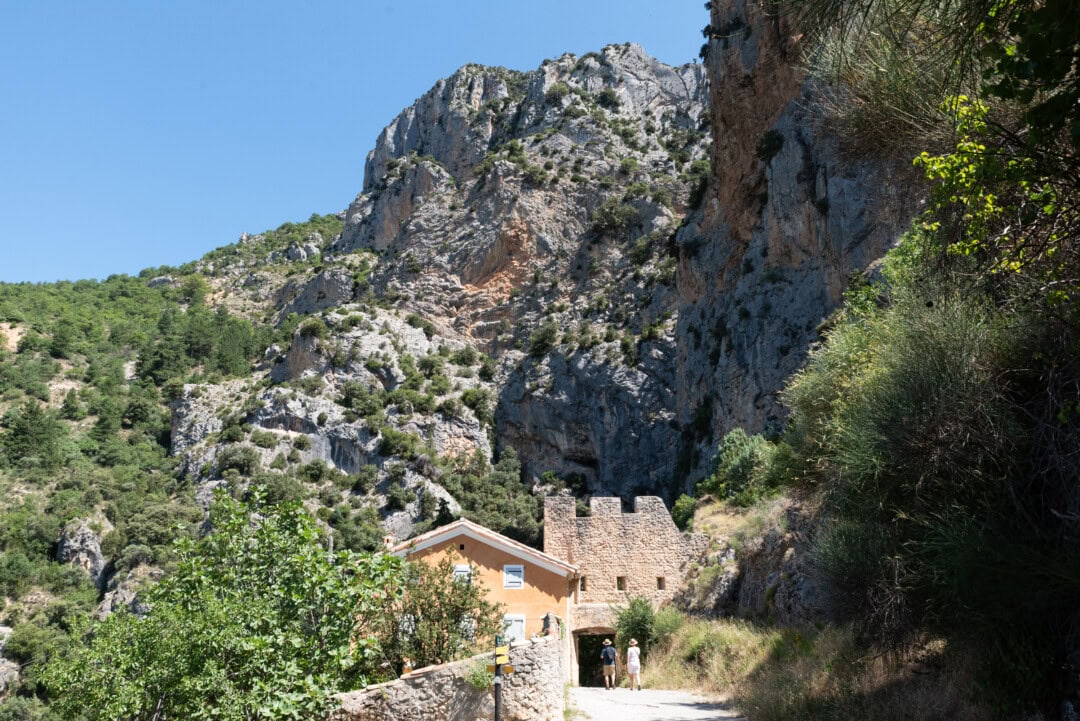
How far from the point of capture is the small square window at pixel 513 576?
67.9 feet

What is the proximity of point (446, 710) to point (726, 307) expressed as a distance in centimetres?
2965

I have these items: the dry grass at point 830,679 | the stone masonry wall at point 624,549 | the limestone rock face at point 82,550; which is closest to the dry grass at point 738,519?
the stone masonry wall at point 624,549

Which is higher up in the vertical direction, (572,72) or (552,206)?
(572,72)

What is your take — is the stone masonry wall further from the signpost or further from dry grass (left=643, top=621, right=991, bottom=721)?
the signpost

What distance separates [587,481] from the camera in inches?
1884

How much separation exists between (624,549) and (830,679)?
14.8 metres

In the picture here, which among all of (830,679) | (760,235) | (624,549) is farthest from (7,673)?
(760,235)

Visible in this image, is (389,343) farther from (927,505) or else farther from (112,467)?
(927,505)

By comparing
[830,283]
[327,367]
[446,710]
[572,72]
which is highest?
[572,72]

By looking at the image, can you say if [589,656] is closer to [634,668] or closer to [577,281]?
[634,668]

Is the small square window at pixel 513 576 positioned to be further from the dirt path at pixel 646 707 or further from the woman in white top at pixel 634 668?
the dirt path at pixel 646 707

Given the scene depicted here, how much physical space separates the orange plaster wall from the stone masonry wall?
313 centimetres

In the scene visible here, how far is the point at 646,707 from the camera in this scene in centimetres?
1286

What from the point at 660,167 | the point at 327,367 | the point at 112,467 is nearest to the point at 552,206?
the point at 660,167
